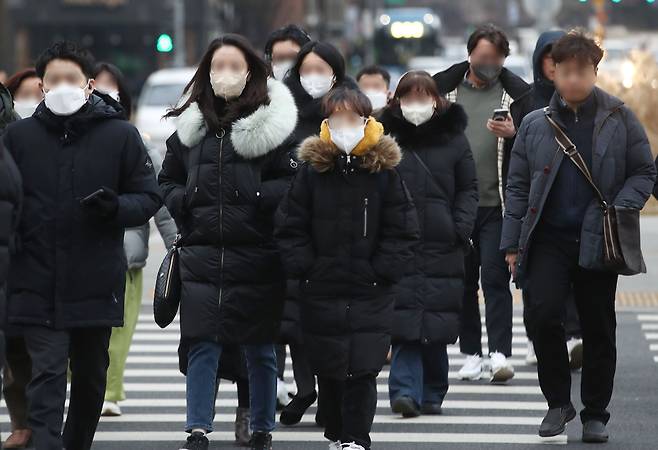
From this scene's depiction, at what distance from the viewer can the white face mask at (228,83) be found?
320 inches

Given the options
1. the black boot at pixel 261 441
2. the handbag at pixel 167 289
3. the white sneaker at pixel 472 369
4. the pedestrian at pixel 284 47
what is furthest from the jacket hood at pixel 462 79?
the black boot at pixel 261 441

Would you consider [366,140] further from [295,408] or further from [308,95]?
[295,408]

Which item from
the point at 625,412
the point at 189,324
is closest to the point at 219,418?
the point at 189,324

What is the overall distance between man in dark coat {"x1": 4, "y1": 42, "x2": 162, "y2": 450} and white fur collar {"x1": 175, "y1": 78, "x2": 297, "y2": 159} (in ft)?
1.62

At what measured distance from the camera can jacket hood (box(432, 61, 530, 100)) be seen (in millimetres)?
10570

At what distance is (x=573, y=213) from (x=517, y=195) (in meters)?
0.31

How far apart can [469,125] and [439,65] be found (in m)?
29.6

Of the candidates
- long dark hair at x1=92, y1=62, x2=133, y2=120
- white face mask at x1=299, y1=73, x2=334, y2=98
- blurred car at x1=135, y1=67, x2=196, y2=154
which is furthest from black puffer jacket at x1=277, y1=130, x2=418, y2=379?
blurred car at x1=135, y1=67, x2=196, y2=154

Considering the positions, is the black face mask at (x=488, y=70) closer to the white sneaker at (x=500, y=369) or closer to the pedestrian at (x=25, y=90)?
the white sneaker at (x=500, y=369)

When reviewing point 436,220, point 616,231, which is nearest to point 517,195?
point 616,231

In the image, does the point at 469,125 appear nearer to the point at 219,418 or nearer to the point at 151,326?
the point at 219,418

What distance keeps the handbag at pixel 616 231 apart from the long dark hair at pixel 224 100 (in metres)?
1.40

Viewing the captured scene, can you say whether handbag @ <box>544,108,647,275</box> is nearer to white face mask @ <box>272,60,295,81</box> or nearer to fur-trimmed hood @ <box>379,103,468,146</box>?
fur-trimmed hood @ <box>379,103,468,146</box>

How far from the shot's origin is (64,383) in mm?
7500
